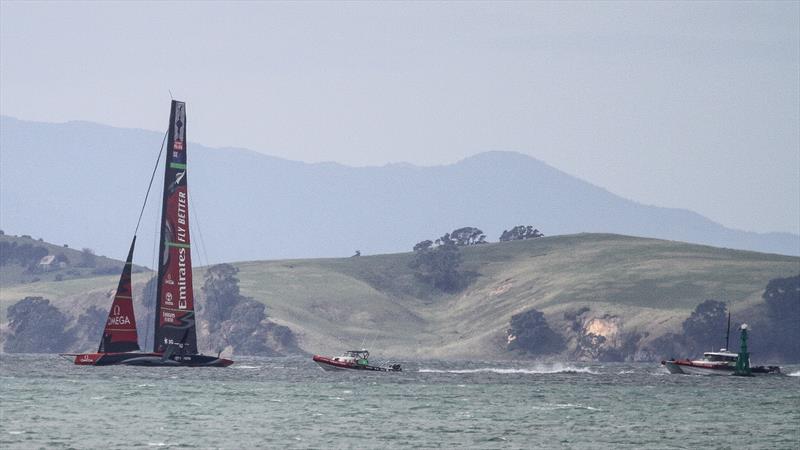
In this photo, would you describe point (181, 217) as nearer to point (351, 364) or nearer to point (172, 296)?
point (172, 296)

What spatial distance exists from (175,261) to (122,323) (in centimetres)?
690

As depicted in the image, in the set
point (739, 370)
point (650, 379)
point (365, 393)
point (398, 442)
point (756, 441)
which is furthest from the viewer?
point (739, 370)

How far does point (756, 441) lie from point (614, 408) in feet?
73.3

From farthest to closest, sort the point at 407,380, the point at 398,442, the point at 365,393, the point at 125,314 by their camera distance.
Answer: the point at 407,380, the point at 125,314, the point at 365,393, the point at 398,442

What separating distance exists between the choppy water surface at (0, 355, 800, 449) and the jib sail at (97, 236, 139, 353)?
2.49 metres

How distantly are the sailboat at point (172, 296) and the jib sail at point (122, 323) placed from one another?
74mm

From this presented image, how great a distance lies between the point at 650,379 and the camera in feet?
486

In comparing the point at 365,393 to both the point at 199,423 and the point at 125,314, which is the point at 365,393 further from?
the point at 199,423

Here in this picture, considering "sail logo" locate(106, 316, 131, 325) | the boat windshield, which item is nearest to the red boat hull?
"sail logo" locate(106, 316, 131, 325)

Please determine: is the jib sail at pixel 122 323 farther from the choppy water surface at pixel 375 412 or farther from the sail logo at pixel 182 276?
the sail logo at pixel 182 276

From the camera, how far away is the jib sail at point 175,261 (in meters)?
125

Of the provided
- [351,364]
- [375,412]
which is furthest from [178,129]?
[375,412]

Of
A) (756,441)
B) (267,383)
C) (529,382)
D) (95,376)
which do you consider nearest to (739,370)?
(529,382)

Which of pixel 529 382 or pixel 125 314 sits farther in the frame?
pixel 529 382
